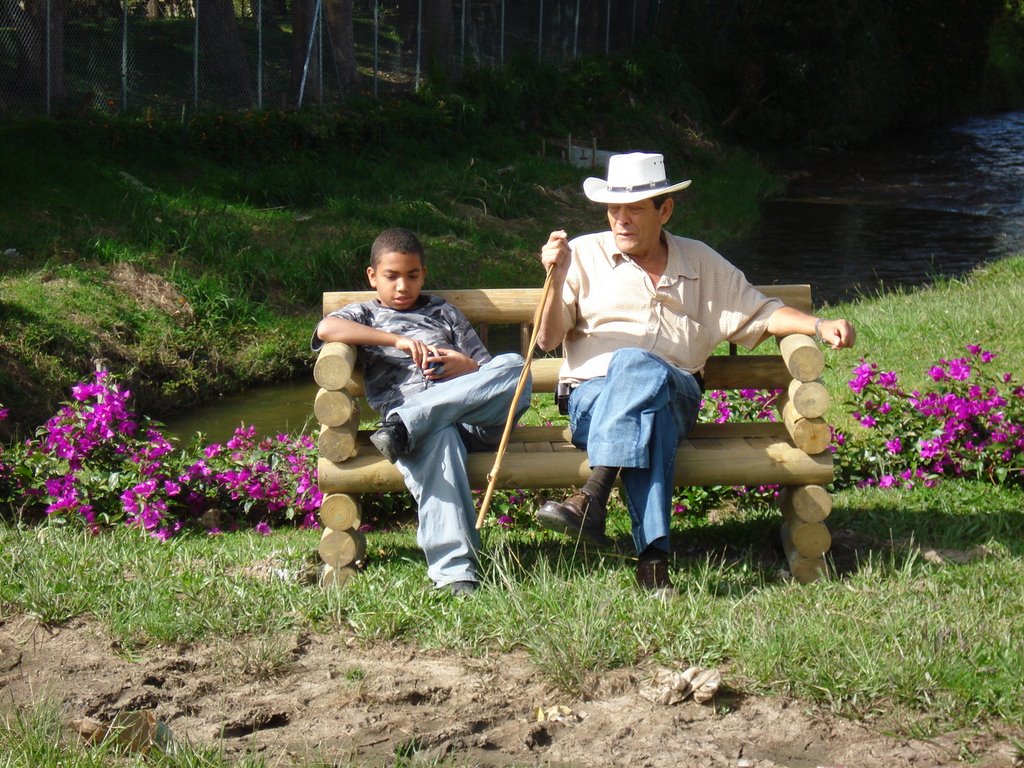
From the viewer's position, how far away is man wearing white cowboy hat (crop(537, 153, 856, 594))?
14.3 feet

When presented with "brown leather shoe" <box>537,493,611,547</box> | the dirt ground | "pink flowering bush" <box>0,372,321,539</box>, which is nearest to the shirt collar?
"brown leather shoe" <box>537,493,611,547</box>

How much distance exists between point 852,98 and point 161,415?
1591 centimetres

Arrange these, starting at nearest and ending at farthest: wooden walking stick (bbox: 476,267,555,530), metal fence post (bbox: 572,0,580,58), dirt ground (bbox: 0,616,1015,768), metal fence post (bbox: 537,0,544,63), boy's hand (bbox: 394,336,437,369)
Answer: dirt ground (bbox: 0,616,1015,768), wooden walking stick (bbox: 476,267,555,530), boy's hand (bbox: 394,336,437,369), metal fence post (bbox: 537,0,544,63), metal fence post (bbox: 572,0,580,58)

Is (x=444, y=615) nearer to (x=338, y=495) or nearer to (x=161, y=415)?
(x=338, y=495)

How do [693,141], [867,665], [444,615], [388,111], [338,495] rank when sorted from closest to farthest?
[867,665]
[444,615]
[338,495]
[388,111]
[693,141]

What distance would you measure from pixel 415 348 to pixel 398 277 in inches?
14.8

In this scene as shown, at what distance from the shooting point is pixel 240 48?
48.5 ft

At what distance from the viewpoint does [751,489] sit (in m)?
5.53

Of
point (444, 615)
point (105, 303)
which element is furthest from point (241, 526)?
point (105, 303)

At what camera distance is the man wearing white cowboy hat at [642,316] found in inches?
171

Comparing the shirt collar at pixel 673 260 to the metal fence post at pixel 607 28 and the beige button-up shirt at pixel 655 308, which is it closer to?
the beige button-up shirt at pixel 655 308

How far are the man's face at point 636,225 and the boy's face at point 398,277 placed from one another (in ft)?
2.38

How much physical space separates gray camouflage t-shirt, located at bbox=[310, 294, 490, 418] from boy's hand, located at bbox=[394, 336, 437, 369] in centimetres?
12

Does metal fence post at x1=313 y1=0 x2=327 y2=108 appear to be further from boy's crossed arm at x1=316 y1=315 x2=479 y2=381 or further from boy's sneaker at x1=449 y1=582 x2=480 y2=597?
boy's sneaker at x1=449 y1=582 x2=480 y2=597
